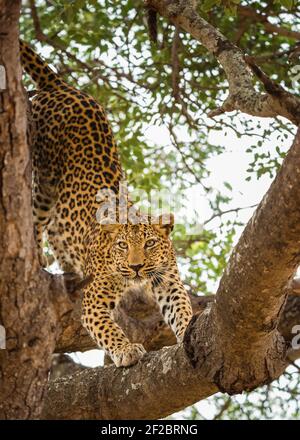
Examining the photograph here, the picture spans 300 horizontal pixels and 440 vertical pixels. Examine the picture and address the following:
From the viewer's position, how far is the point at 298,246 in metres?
3.96

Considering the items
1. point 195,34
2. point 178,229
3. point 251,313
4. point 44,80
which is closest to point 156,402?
point 251,313

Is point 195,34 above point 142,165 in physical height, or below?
above


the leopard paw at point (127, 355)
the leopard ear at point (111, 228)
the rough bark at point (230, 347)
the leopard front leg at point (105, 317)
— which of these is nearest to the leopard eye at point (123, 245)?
the leopard ear at point (111, 228)

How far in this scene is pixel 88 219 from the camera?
24.5 feet

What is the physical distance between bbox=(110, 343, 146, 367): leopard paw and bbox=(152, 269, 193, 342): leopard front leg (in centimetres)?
53

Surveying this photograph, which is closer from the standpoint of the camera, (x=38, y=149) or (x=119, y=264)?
(x=119, y=264)

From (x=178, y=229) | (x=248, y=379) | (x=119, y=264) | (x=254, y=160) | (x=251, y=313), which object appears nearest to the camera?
(x=251, y=313)

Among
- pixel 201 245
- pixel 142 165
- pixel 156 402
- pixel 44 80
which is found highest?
pixel 44 80

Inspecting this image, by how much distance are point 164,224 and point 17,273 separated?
3.46m

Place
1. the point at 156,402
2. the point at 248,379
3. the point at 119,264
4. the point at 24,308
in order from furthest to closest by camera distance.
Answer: the point at 119,264
the point at 156,402
the point at 248,379
the point at 24,308

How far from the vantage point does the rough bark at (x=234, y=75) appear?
4074 millimetres

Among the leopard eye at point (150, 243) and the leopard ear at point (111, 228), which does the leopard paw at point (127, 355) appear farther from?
the leopard ear at point (111, 228)

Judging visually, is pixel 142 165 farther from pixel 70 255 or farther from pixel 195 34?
pixel 195 34

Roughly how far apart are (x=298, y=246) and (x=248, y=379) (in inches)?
40.9
